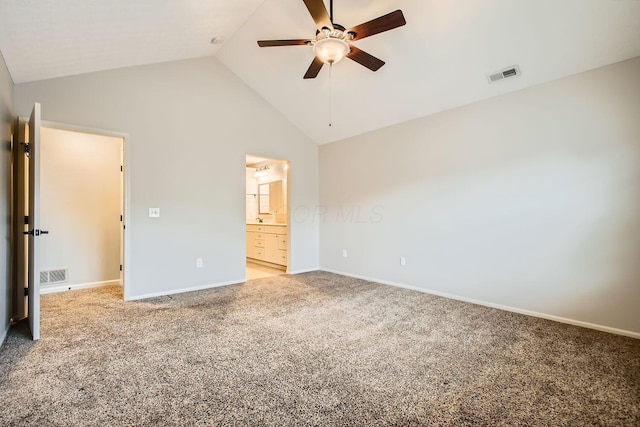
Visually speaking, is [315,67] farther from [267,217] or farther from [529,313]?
[267,217]

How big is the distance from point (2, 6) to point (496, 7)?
3.68 metres

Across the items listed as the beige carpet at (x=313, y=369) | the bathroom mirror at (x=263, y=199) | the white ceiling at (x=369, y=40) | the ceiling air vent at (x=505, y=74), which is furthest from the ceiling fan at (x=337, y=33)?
the bathroom mirror at (x=263, y=199)

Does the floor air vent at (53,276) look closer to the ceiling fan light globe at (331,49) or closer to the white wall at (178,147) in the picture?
the white wall at (178,147)

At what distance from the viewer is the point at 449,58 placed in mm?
3174

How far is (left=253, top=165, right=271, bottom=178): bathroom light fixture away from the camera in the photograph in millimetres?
7003

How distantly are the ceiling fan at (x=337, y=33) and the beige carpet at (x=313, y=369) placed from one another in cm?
244

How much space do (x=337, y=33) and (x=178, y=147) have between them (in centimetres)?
274

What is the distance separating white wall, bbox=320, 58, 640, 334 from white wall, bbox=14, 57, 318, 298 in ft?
6.99

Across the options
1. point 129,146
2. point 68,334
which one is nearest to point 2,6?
point 129,146

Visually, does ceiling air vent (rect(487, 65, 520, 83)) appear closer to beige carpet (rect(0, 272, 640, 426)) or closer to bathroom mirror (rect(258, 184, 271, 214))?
beige carpet (rect(0, 272, 640, 426))

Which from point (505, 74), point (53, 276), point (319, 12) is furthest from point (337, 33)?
point (53, 276)

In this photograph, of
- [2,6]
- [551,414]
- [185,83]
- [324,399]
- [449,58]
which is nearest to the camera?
[551,414]

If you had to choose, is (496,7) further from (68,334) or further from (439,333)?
(68,334)

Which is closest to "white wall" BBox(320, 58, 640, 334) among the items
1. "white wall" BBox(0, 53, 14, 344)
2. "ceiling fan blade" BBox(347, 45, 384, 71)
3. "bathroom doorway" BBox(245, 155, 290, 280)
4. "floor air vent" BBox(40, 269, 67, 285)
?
"ceiling fan blade" BBox(347, 45, 384, 71)
